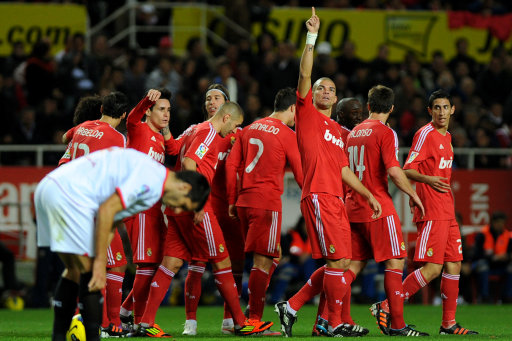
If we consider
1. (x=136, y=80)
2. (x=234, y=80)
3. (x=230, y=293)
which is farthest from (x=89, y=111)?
(x=234, y=80)

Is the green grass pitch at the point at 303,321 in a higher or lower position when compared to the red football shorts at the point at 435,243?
lower

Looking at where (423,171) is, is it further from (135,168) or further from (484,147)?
(484,147)

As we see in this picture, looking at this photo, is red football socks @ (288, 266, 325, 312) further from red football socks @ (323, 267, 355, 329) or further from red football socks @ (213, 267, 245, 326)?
red football socks @ (213, 267, 245, 326)

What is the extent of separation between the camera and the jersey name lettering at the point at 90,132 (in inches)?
392

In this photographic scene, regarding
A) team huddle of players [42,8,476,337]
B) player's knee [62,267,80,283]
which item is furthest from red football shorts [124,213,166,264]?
player's knee [62,267,80,283]

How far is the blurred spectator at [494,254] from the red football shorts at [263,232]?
775 centimetres

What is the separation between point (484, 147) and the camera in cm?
1848

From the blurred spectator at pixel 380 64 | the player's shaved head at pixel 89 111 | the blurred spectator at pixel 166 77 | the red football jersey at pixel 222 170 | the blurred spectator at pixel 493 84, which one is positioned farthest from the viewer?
the blurred spectator at pixel 493 84

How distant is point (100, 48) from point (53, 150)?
11.3ft

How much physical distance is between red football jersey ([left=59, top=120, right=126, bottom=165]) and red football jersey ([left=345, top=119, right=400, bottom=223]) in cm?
252

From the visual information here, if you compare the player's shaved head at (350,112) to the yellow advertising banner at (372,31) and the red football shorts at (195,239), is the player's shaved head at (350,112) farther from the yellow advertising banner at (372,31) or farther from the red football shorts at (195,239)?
the yellow advertising banner at (372,31)

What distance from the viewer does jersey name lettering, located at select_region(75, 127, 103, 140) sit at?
32.7 feet

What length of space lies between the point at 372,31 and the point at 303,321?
34.4ft

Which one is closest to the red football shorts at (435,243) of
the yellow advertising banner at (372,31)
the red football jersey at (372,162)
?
the red football jersey at (372,162)
